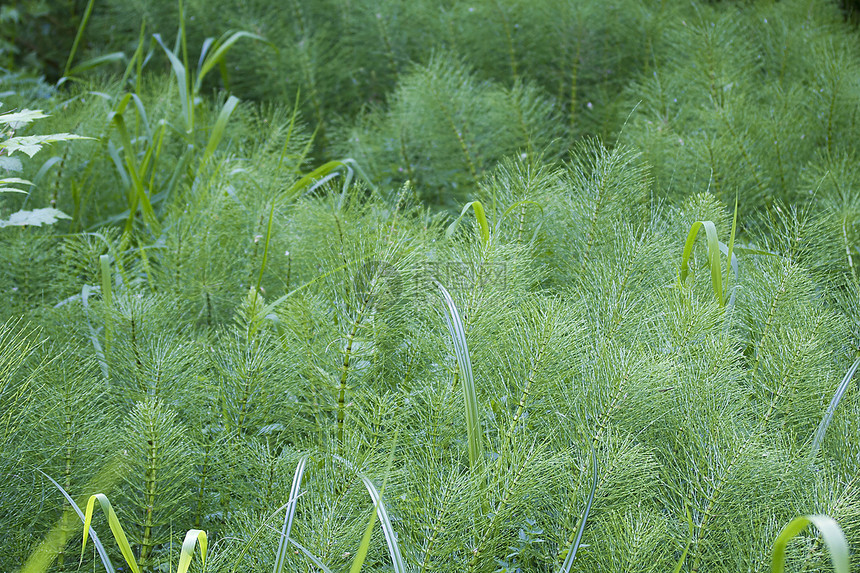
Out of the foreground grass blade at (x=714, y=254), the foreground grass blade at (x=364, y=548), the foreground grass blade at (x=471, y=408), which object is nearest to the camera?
the foreground grass blade at (x=364, y=548)

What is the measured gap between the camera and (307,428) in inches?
46.5

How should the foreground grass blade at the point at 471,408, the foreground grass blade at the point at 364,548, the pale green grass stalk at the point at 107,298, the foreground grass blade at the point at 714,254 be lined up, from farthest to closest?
the pale green grass stalk at the point at 107,298 < the foreground grass blade at the point at 714,254 < the foreground grass blade at the point at 471,408 < the foreground grass blade at the point at 364,548

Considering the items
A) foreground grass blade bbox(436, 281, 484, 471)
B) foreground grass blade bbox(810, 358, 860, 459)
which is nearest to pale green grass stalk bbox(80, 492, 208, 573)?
foreground grass blade bbox(436, 281, 484, 471)

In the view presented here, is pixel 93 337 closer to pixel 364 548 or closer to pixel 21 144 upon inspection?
pixel 21 144

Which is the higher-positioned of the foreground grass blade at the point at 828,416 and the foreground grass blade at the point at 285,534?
the foreground grass blade at the point at 285,534

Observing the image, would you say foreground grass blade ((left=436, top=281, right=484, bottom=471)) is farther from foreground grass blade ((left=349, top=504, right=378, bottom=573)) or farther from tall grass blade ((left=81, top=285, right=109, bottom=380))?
tall grass blade ((left=81, top=285, right=109, bottom=380))

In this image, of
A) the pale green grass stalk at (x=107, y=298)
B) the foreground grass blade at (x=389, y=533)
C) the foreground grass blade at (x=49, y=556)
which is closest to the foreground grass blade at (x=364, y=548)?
the foreground grass blade at (x=389, y=533)

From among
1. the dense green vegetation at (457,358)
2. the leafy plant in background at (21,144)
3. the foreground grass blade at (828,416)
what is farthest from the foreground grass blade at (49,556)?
the foreground grass blade at (828,416)

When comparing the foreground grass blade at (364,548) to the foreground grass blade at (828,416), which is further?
the foreground grass blade at (828,416)

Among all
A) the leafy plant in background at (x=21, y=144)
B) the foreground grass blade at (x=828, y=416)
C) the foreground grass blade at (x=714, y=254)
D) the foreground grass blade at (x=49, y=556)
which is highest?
the leafy plant in background at (x=21, y=144)

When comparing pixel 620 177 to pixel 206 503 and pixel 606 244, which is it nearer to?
pixel 606 244

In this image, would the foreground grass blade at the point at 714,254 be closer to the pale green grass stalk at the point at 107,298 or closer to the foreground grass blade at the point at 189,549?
the foreground grass blade at the point at 189,549

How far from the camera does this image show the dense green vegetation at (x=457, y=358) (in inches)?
38.0

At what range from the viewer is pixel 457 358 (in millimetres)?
1027
